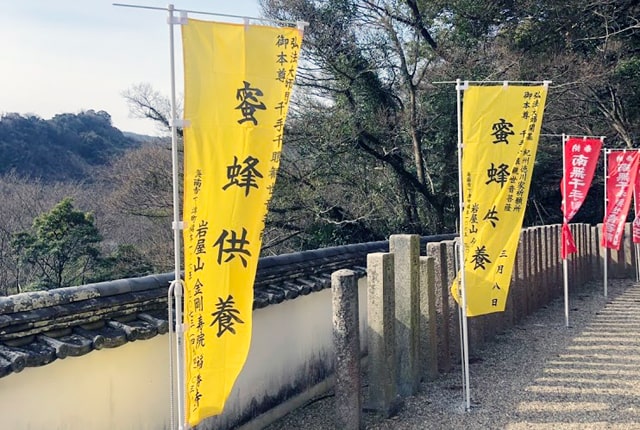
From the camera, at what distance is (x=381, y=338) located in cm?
549

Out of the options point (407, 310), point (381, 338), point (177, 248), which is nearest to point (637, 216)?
point (407, 310)

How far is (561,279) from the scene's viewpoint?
12.2 metres

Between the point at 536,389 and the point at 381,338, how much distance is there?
1.91 m

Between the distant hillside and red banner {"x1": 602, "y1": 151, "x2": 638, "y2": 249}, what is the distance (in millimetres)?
22388

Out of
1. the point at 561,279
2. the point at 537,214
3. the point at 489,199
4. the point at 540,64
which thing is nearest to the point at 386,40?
the point at 540,64

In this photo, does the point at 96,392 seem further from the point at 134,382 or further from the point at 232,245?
the point at 232,245

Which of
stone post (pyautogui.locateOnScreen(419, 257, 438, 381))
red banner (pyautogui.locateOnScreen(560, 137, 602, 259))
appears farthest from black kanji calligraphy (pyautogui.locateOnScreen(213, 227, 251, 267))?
red banner (pyautogui.locateOnScreen(560, 137, 602, 259))

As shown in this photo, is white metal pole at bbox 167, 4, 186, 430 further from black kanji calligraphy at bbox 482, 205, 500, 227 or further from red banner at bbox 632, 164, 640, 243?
red banner at bbox 632, 164, 640, 243

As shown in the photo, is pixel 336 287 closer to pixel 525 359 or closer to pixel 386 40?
pixel 525 359

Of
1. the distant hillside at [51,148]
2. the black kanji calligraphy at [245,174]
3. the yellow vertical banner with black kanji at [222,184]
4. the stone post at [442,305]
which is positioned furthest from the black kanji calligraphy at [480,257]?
the distant hillside at [51,148]

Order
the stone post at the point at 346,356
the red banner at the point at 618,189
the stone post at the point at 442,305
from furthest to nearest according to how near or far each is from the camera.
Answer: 1. the red banner at the point at 618,189
2. the stone post at the point at 442,305
3. the stone post at the point at 346,356

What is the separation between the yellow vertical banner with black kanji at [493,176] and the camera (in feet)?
18.7

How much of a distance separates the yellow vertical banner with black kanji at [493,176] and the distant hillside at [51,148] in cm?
2535

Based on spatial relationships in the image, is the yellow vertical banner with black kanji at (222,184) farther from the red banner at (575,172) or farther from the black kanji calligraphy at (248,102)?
the red banner at (575,172)
